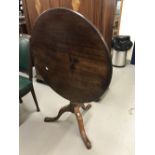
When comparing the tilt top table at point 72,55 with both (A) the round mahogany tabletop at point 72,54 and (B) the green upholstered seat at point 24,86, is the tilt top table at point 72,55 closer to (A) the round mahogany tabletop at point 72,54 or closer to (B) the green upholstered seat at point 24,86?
(A) the round mahogany tabletop at point 72,54

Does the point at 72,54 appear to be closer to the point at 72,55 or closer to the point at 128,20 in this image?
the point at 72,55

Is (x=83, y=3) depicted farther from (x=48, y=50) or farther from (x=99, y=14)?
(x=48, y=50)

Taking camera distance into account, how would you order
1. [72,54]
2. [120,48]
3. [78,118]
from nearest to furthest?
[72,54] < [78,118] < [120,48]

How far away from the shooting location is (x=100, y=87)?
138cm

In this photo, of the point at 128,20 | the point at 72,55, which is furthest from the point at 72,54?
the point at 128,20

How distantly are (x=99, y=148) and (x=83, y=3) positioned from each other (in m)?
1.69

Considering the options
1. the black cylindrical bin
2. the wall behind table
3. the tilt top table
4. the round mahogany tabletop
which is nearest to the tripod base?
the tilt top table

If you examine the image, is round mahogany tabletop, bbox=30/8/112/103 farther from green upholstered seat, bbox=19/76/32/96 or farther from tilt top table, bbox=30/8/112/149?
green upholstered seat, bbox=19/76/32/96

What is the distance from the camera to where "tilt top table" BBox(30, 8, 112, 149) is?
124 cm

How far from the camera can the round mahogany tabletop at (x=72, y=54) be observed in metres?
1.24

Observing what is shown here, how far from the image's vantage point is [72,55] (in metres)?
1.42
